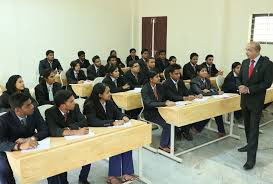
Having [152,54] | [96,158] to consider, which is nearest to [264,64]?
[96,158]

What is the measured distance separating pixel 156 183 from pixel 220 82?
9.97 feet

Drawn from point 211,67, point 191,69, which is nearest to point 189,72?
point 191,69

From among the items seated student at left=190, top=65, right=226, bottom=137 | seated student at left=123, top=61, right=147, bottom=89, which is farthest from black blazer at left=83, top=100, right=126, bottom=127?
seated student at left=123, top=61, right=147, bottom=89

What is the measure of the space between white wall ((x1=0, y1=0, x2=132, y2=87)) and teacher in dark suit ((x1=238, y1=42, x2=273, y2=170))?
5447mm

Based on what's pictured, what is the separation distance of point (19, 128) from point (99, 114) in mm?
934

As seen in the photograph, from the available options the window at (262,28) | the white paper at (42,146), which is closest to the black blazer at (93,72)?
the window at (262,28)

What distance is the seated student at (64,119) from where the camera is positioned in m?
2.98

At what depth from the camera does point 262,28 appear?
709cm

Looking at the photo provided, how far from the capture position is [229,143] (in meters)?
4.82

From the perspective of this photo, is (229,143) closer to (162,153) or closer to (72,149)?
(162,153)

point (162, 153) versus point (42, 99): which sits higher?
point (42, 99)

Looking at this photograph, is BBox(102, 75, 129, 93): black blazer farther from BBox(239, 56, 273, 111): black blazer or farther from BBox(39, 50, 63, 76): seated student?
BBox(39, 50, 63, 76): seated student

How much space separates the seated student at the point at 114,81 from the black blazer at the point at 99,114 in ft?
5.69

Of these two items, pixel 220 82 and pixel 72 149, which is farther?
pixel 220 82
